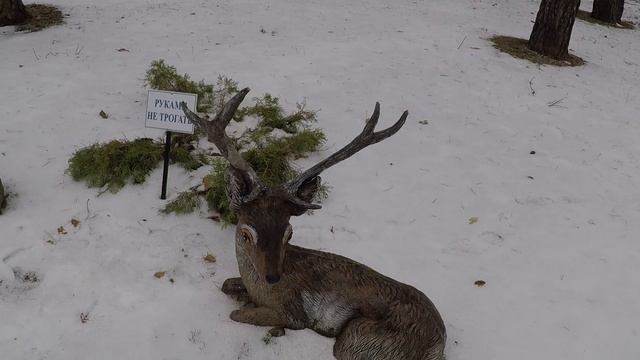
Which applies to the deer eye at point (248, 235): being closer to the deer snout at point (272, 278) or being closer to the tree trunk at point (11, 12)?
the deer snout at point (272, 278)

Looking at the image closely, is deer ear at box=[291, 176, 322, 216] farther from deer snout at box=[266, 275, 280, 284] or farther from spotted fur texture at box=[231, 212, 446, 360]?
deer snout at box=[266, 275, 280, 284]

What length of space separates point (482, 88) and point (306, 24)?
4270mm

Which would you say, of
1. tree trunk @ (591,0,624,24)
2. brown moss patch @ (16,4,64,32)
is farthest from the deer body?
tree trunk @ (591,0,624,24)

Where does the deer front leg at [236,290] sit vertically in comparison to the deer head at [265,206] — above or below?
below

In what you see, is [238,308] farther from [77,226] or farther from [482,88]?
[482,88]

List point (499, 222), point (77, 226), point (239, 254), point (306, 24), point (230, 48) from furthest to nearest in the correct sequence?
1. point (306, 24)
2. point (230, 48)
3. point (499, 222)
4. point (77, 226)
5. point (239, 254)

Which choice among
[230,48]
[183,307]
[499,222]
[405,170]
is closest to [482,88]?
[405,170]

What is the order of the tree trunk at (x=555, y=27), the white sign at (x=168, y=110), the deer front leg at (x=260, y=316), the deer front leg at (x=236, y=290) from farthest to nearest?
the tree trunk at (x=555, y=27) → the white sign at (x=168, y=110) → the deer front leg at (x=236, y=290) → the deer front leg at (x=260, y=316)

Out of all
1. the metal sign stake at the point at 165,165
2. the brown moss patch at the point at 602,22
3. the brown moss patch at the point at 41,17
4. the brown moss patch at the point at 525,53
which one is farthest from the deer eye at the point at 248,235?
the brown moss patch at the point at 602,22

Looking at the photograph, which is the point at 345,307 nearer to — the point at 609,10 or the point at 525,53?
the point at 525,53

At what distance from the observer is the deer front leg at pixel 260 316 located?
3.53 metres

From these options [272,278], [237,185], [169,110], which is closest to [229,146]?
[237,185]

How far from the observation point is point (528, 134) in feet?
22.9

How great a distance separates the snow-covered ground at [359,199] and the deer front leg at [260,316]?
4.2 inches
